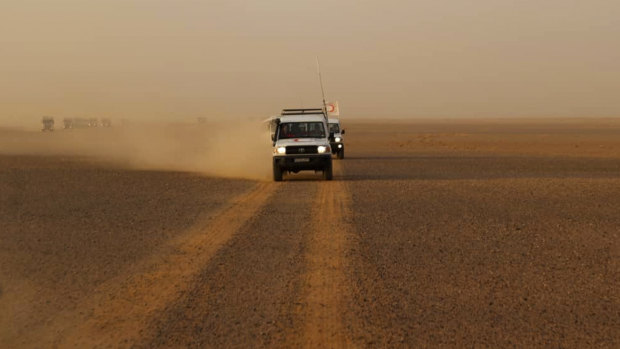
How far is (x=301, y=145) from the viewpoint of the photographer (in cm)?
2488

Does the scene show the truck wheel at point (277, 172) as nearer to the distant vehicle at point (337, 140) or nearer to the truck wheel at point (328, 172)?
the truck wheel at point (328, 172)

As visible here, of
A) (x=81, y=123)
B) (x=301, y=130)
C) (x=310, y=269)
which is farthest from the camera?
(x=81, y=123)

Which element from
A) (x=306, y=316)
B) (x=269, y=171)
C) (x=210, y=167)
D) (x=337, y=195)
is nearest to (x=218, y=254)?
(x=306, y=316)

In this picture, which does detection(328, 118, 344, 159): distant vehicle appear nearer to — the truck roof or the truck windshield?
the truck roof

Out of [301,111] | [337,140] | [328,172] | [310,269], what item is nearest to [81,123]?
[337,140]

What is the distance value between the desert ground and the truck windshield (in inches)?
188

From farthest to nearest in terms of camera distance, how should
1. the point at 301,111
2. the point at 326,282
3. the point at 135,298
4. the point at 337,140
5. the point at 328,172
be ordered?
the point at 337,140 → the point at 301,111 → the point at 328,172 → the point at 326,282 → the point at 135,298

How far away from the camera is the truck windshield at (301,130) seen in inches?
1014

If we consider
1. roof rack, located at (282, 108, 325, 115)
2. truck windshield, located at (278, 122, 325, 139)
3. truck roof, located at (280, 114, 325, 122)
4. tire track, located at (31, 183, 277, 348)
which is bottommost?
tire track, located at (31, 183, 277, 348)

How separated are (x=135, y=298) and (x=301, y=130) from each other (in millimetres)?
17789

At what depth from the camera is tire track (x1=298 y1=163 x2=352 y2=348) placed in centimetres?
684

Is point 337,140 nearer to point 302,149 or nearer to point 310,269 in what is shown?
point 302,149

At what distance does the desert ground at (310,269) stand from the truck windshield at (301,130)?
477 cm

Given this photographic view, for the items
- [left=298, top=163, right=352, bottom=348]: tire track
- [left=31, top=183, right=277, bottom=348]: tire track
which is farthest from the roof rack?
[left=31, top=183, right=277, bottom=348]: tire track
